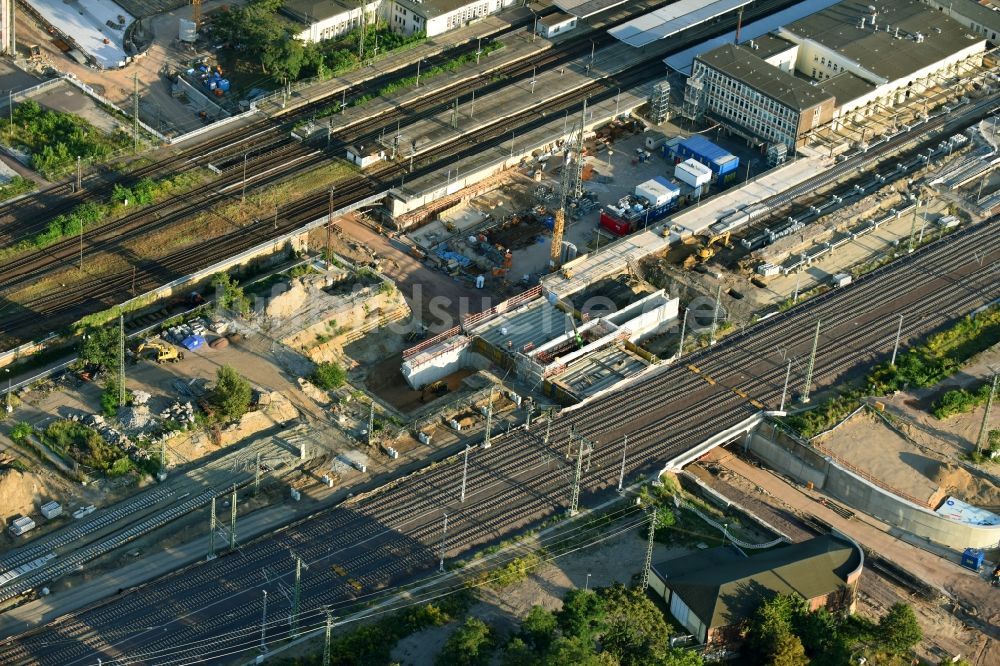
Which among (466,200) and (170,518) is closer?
(170,518)

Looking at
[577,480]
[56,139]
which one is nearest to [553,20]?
[56,139]

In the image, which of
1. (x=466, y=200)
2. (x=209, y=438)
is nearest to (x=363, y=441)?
(x=209, y=438)

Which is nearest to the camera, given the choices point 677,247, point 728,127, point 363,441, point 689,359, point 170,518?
point 170,518

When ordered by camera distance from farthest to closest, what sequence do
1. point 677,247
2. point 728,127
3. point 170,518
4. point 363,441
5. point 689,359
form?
point 728,127 < point 677,247 < point 689,359 < point 363,441 < point 170,518

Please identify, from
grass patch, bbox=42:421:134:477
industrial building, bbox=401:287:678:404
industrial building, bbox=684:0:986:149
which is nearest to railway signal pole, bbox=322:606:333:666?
grass patch, bbox=42:421:134:477

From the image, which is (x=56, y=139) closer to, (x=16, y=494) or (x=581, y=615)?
(x=16, y=494)

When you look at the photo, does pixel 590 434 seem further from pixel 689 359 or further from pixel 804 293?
pixel 804 293

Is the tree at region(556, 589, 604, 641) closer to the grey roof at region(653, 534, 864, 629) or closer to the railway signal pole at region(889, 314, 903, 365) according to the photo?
the grey roof at region(653, 534, 864, 629)
